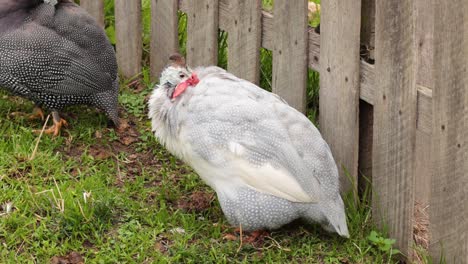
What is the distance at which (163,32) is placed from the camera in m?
5.19

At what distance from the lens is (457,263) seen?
11.9 feet

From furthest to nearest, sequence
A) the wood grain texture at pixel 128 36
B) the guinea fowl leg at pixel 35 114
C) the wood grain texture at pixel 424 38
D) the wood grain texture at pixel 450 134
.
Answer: the wood grain texture at pixel 128 36, the guinea fowl leg at pixel 35 114, the wood grain texture at pixel 424 38, the wood grain texture at pixel 450 134

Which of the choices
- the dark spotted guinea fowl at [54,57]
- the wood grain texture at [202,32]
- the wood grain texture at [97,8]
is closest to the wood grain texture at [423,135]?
the wood grain texture at [202,32]

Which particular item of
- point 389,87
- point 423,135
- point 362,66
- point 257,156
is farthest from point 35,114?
point 423,135

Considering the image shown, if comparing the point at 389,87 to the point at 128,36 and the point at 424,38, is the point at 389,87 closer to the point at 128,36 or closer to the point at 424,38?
the point at 424,38

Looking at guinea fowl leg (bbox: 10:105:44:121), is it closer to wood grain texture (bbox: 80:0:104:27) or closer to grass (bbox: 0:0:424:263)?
grass (bbox: 0:0:424:263)

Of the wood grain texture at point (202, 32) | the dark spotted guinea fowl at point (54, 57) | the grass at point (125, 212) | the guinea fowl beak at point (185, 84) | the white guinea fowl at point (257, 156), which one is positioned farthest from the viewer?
the wood grain texture at point (202, 32)

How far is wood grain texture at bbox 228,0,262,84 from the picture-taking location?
14.5 ft

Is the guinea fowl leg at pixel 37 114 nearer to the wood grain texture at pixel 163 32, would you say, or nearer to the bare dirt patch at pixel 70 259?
the wood grain texture at pixel 163 32

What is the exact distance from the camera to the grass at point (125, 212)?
3889 mm

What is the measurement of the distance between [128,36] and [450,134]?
8.19 feet

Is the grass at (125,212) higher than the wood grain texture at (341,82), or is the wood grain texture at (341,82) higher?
the wood grain texture at (341,82)

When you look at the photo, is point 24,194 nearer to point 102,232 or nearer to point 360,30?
point 102,232

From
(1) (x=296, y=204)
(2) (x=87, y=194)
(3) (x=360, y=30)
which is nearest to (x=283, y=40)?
(3) (x=360, y=30)
